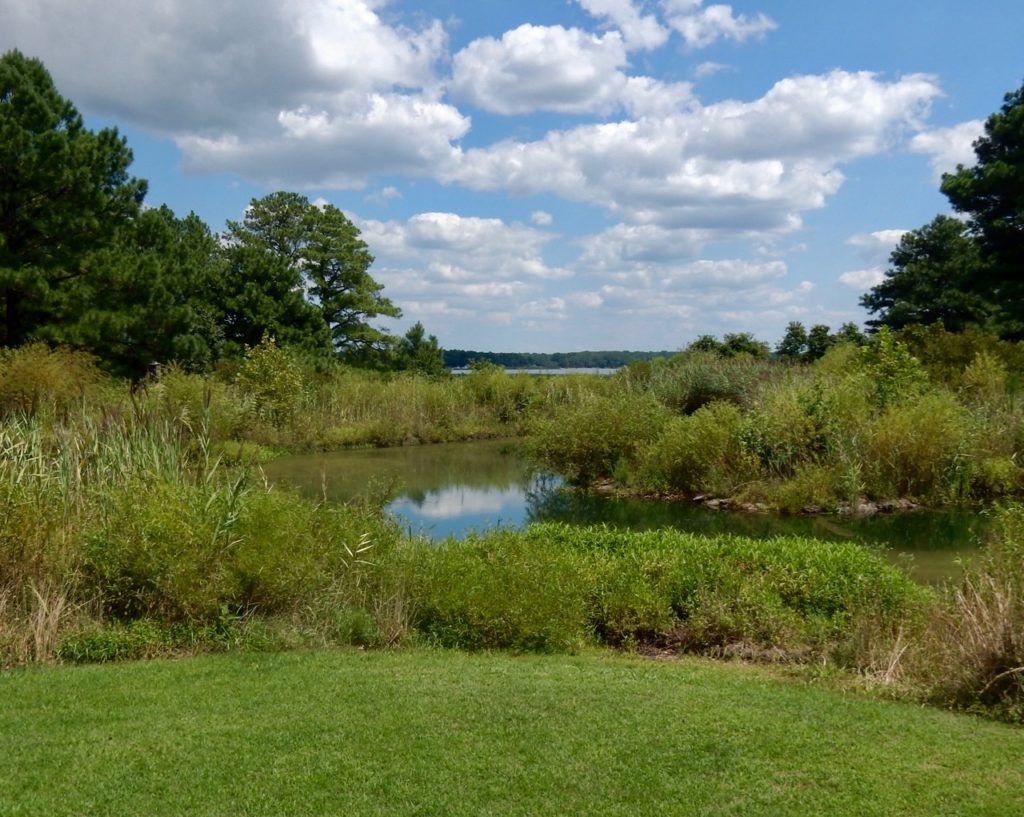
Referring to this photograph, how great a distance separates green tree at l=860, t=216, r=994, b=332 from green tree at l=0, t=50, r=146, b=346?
28494 millimetres

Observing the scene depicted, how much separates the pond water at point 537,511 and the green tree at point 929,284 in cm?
2093

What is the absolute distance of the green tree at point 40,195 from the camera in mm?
22047

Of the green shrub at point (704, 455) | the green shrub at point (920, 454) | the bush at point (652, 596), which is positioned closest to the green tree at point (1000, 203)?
the green shrub at point (920, 454)

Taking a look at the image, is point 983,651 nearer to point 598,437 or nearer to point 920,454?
point 920,454

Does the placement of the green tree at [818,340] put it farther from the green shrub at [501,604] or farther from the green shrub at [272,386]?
the green shrub at [501,604]

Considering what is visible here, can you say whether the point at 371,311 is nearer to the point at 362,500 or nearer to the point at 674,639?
the point at 362,500

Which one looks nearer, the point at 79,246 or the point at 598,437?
the point at 598,437

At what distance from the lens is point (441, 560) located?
780 centimetres

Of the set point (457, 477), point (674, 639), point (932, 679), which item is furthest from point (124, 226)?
point (932, 679)

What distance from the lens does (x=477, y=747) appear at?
14.7ft

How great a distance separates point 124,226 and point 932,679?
25.0 m

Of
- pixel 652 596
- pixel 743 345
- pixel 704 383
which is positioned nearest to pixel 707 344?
pixel 743 345

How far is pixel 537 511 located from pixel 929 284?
1101 inches

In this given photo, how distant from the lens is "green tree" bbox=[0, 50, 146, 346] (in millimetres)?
22047
